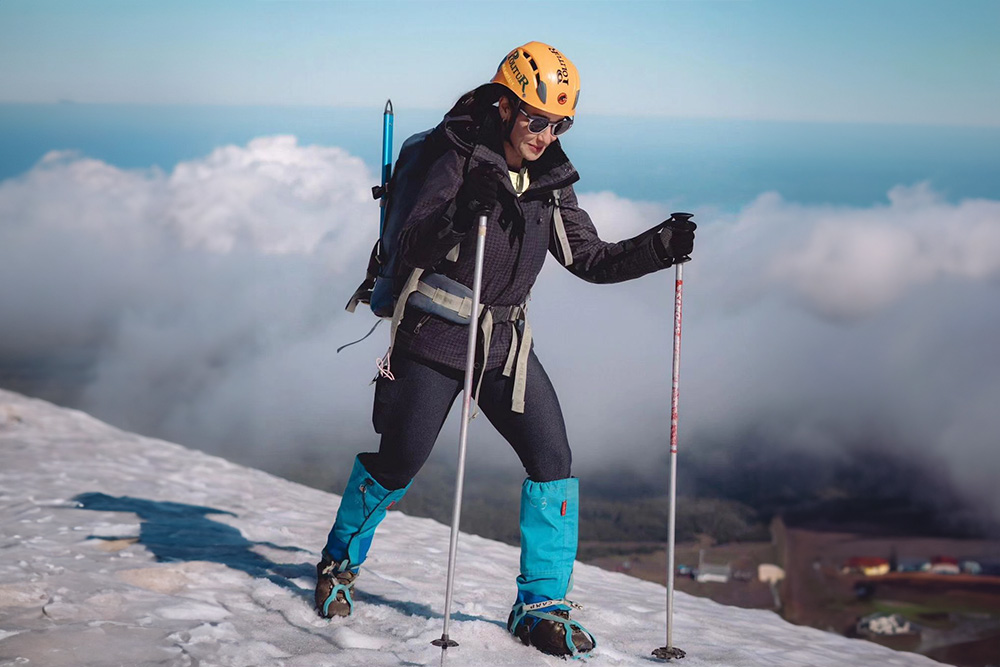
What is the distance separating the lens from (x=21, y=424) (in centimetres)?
948

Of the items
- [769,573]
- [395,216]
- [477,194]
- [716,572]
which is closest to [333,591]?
[395,216]

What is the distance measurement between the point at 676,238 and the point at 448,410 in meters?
1.34

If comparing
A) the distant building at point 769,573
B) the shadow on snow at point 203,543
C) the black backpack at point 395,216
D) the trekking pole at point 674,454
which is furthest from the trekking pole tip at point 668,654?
the distant building at point 769,573

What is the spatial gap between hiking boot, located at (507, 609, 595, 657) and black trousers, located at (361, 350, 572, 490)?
0.67m

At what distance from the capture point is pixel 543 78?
4.02 meters

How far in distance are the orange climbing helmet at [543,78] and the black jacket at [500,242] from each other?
0.21 metres

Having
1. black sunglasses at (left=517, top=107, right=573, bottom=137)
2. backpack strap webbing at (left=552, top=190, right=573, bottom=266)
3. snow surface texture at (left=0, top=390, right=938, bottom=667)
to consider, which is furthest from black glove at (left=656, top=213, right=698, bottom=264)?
snow surface texture at (left=0, top=390, right=938, bottom=667)

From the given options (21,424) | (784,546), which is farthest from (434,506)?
(21,424)

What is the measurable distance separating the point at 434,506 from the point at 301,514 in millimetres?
96125

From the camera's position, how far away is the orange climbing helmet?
402cm

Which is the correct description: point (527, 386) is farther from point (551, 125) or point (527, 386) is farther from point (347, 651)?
point (347, 651)

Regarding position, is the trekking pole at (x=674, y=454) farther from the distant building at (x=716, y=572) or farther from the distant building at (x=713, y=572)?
Result: the distant building at (x=716, y=572)

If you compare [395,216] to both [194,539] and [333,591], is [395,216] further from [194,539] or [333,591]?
[194,539]

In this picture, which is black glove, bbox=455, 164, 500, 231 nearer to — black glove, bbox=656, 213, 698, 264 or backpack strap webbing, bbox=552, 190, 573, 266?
backpack strap webbing, bbox=552, 190, 573, 266
